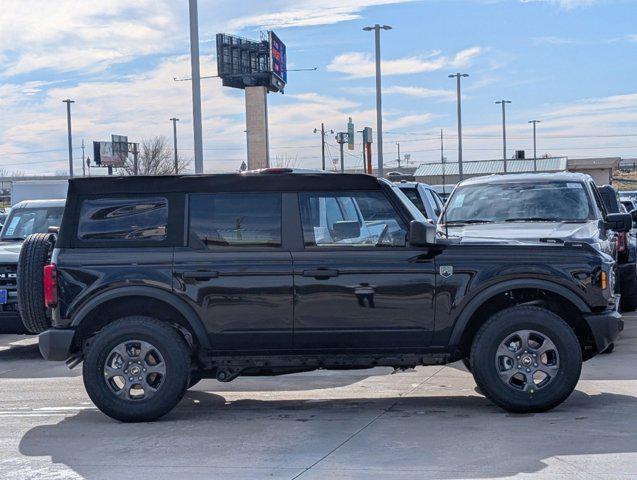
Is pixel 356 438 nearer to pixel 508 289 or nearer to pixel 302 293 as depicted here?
pixel 302 293

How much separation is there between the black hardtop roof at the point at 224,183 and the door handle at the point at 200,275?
2.31 ft

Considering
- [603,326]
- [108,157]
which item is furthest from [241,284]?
[108,157]

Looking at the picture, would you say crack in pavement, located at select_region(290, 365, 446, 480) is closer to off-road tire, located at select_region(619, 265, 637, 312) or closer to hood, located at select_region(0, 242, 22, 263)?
off-road tire, located at select_region(619, 265, 637, 312)

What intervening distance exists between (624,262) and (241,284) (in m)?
6.71

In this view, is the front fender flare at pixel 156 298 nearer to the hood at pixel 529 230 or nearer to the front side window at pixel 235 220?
the front side window at pixel 235 220

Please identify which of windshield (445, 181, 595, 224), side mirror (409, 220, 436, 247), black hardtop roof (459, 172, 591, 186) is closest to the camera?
side mirror (409, 220, 436, 247)

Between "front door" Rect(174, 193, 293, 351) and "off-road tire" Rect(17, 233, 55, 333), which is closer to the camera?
"front door" Rect(174, 193, 293, 351)

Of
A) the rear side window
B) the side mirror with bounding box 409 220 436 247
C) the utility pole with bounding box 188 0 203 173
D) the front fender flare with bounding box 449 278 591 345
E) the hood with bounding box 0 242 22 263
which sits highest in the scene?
the utility pole with bounding box 188 0 203 173

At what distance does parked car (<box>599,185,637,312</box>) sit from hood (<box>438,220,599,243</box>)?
218 cm

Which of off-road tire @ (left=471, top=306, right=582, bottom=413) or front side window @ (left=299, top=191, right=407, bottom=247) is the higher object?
front side window @ (left=299, top=191, right=407, bottom=247)

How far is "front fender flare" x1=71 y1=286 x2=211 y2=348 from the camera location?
7.47 meters

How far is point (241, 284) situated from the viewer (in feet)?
24.4

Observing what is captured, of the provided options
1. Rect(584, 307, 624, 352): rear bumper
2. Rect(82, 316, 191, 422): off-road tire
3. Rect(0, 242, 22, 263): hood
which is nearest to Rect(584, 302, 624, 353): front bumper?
Rect(584, 307, 624, 352): rear bumper

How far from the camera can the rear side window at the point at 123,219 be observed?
7.66 metres
